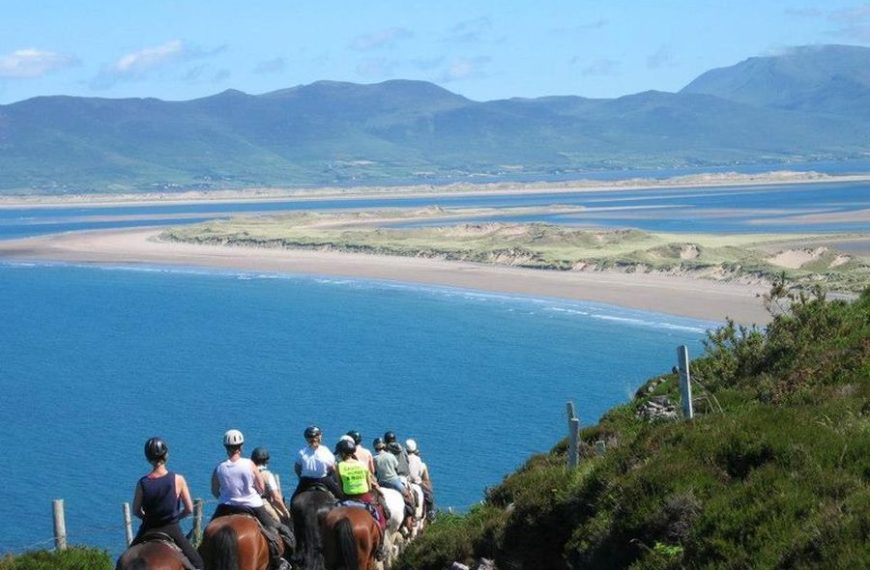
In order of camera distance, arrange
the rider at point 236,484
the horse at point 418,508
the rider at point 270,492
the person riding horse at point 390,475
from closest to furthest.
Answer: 1. the rider at point 236,484
2. the rider at point 270,492
3. the person riding horse at point 390,475
4. the horse at point 418,508

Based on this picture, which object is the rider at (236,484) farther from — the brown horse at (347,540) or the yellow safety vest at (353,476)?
the yellow safety vest at (353,476)

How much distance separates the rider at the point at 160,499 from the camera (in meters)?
9.31

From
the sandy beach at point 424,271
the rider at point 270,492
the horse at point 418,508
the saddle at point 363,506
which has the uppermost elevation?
the rider at point 270,492

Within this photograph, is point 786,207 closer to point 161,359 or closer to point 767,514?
point 161,359

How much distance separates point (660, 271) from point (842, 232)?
2262 cm

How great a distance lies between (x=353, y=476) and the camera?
1155cm

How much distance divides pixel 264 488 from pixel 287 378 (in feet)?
103

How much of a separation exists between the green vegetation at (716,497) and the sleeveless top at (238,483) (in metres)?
1.93

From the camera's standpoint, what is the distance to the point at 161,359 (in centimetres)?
4862

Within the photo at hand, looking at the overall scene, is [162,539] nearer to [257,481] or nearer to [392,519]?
[257,481]

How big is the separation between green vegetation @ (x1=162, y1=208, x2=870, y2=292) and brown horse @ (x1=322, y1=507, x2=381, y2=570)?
4424 centimetres

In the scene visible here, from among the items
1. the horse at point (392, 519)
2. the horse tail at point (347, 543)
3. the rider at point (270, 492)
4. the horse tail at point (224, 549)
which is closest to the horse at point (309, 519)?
the rider at point (270, 492)

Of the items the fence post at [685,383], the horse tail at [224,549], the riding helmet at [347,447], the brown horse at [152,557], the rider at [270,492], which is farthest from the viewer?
the fence post at [685,383]

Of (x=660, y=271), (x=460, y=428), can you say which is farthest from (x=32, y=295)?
(x=460, y=428)
